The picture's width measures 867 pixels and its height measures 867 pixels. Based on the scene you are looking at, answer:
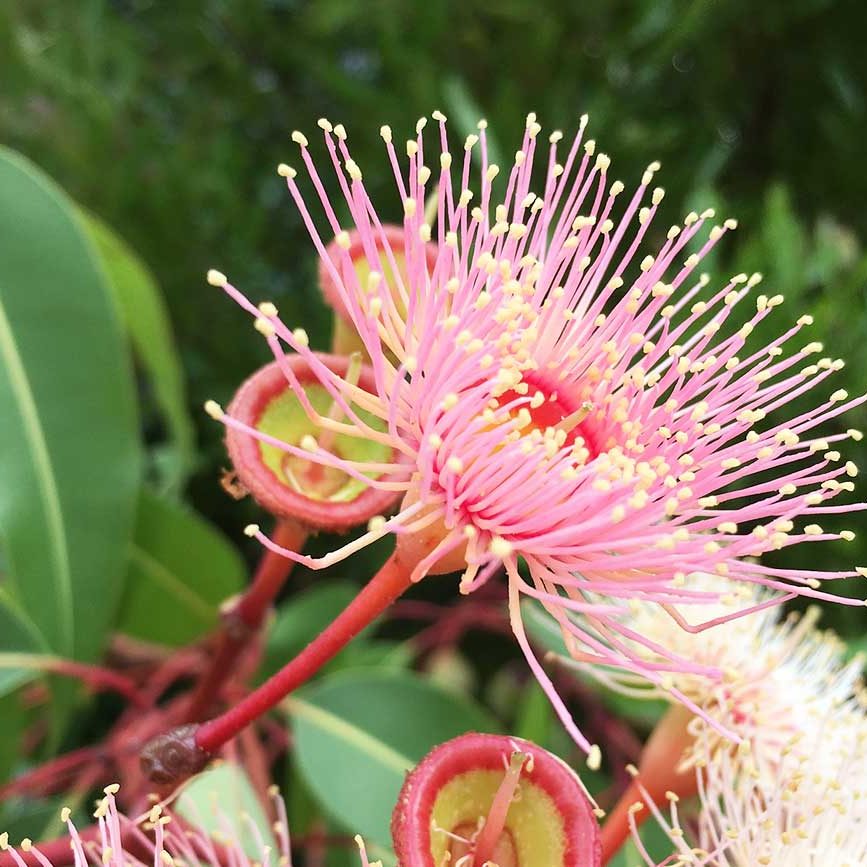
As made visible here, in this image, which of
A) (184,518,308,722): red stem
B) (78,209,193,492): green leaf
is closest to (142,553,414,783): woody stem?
(184,518,308,722): red stem

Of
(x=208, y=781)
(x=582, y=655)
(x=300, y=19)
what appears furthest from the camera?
(x=300, y=19)

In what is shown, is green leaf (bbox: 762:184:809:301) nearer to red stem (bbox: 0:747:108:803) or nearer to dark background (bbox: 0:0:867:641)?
dark background (bbox: 0:0:867:641)

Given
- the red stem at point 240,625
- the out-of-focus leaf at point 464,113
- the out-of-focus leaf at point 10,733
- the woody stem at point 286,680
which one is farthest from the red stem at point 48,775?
the out-of-focus leaf at point 464,113

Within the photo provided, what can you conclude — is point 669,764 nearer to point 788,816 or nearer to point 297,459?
point 788,816

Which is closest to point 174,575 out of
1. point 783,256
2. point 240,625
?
point 240,625

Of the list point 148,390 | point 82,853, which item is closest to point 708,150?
point 148,390

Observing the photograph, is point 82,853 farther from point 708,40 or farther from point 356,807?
point 708,40
